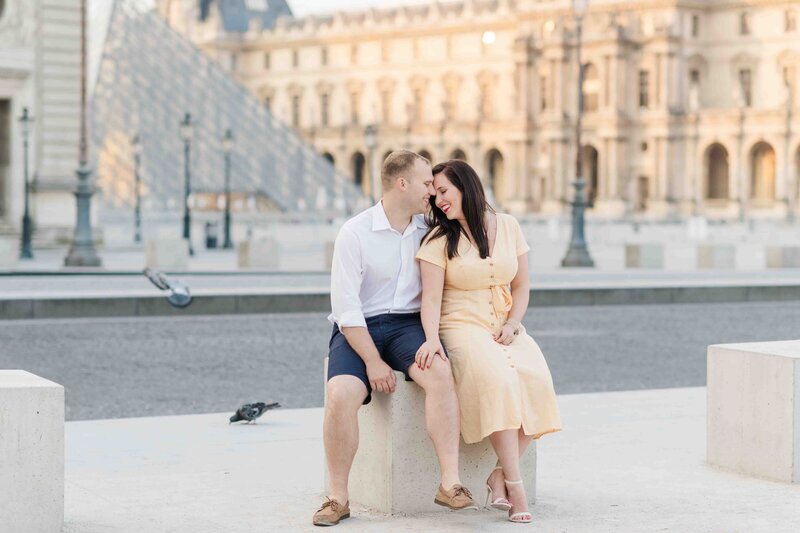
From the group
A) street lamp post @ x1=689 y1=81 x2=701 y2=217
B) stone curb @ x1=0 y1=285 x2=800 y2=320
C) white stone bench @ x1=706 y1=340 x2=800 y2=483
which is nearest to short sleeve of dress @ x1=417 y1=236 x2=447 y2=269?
white stone bench @ x1=706 y1=340 x2=800 y2=483

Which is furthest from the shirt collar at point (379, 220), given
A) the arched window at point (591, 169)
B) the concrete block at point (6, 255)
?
the arched window at point (591, 169)

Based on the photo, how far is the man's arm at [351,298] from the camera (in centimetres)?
593

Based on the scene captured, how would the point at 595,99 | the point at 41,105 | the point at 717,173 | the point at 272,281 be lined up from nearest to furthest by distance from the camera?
the point at 272,281
the point at 41,105
the point at 717,173
the point at 595,99

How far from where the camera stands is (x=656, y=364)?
1226 centimetres

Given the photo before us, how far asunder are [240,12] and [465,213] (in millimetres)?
103026

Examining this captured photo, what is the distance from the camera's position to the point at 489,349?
19.5 feet

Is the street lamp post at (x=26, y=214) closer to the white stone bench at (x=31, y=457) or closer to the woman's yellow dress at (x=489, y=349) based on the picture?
the woman's yellow dress at (x=489, y=349)

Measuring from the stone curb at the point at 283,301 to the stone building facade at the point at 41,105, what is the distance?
1382 centimetres

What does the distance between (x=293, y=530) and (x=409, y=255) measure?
1.13m

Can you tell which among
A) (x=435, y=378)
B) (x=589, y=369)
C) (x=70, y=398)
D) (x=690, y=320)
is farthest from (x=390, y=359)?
(x=690, y=320)

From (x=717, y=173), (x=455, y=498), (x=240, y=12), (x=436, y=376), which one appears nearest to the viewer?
(x=455, y=498)

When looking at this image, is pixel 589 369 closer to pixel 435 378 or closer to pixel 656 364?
pixel 656 364

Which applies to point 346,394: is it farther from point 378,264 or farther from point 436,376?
point 378,264

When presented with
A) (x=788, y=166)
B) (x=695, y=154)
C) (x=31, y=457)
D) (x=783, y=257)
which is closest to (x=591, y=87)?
(x=695, y=154)
